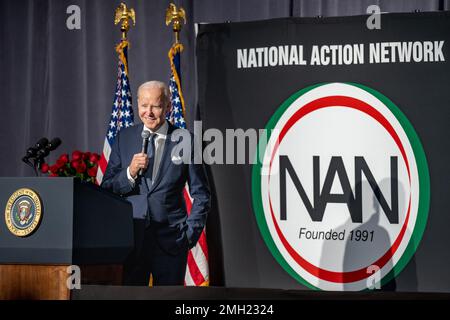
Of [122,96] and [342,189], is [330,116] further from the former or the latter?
[122,96]

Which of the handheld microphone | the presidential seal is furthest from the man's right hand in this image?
the presidential seal

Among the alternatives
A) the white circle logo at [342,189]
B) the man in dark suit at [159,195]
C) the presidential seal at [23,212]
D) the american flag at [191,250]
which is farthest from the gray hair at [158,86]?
the presidential seal at [23,212]

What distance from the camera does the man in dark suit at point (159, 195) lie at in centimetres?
342

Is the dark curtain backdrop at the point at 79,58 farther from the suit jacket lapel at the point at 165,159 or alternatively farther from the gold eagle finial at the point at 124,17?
the suit jacket lapel at the point at 165,159

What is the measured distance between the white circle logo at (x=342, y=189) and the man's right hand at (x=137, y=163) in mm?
628

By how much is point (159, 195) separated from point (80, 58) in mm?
1393

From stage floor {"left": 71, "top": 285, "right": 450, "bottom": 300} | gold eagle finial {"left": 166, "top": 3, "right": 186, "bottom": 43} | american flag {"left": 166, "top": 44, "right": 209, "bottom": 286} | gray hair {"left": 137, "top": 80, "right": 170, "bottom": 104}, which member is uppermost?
gold eagle finial {"left": 166, "top": 3, "right": 186, "bottom": 43}

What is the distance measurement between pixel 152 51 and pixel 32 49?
93 centimetres

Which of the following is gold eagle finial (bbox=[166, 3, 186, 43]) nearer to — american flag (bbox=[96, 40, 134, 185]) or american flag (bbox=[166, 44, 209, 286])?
american flag (bbox=[166, 44, 209, 286])

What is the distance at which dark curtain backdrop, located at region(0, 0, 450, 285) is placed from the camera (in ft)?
13.2

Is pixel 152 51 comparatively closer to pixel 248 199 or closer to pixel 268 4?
pixel 268 4

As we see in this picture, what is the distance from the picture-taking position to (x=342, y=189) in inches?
127

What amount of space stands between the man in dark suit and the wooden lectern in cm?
84
